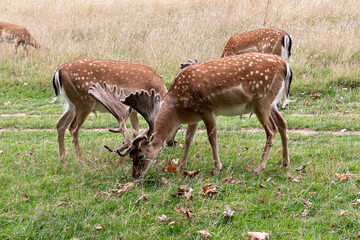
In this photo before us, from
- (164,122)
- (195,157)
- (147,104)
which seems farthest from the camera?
(195,157)

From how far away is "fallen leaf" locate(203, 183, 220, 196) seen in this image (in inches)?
191

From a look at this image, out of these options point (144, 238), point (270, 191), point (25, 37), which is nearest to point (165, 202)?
point (144, 238)

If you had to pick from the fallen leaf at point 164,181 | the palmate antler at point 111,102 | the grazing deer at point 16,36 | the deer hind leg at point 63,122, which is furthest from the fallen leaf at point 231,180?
the grazing deer at point 16,36

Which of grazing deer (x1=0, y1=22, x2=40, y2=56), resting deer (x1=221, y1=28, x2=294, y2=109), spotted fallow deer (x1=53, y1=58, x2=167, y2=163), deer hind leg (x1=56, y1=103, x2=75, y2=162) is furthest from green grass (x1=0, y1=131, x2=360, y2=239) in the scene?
grazing deer (x1=0, y1=22, x2=40, y2=56)

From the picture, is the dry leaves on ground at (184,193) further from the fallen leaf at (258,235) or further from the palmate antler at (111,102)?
the palmate antler at (111,102)

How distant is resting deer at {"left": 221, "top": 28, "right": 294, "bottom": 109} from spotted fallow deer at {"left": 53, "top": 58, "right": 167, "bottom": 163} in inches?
152

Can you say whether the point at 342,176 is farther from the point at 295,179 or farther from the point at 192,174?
the point at 192,174

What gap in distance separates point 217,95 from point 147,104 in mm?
965

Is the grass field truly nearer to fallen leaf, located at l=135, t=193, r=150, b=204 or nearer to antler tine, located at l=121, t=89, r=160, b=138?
fallen leaf, located at l=135, t=193, r=150, b=204

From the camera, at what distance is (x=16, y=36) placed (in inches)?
553

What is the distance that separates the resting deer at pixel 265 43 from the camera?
959 centimetres

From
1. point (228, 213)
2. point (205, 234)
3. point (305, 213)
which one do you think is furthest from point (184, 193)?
point (305, 213)

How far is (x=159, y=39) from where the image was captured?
1323 centimetres

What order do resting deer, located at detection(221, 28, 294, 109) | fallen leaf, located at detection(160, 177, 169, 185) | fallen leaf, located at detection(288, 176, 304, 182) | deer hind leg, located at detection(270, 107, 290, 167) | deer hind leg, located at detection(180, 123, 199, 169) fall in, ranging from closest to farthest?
1. fallen leaf, located at detection(288, 176, 304, 182)
2. fallen leaf, located at detection(160, 177, 169, 185)
3. deer hind leg, located at detection(270, 107, 290, 167)
4. deer hind leg, located at detection(180, 123, 199, 169)
5. resting deer, located at detection(221, 28, 294, 109)
